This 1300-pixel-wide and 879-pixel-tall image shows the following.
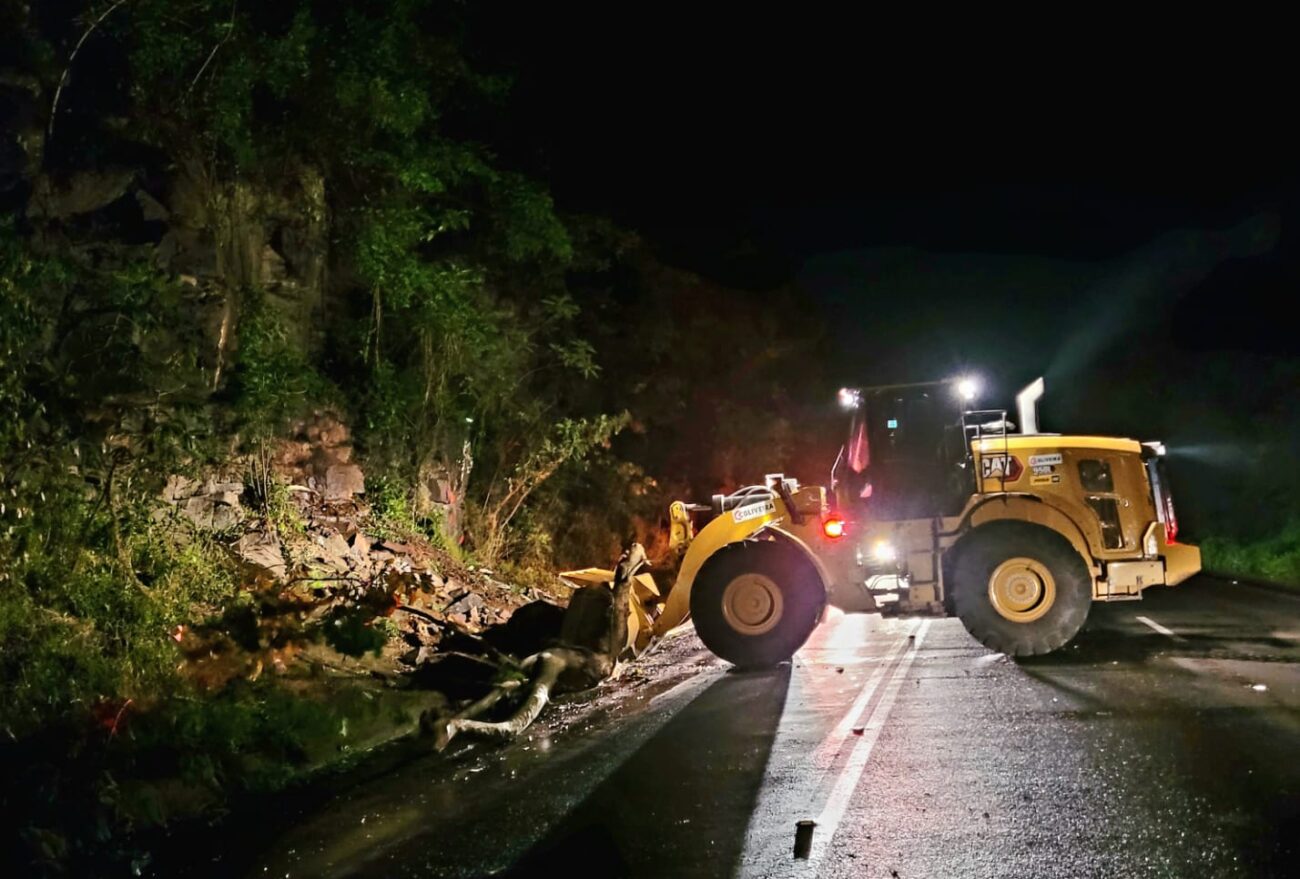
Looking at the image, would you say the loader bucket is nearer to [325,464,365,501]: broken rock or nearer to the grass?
[325,464,365,501]: broken rock

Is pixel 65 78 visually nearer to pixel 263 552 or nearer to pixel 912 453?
pixel 263 552

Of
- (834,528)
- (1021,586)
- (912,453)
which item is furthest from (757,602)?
(1021,586)

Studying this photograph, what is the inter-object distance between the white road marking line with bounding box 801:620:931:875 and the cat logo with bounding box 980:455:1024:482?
226 centimetres

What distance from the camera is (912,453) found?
10.8 metres

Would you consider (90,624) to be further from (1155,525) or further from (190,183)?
(1155,525)

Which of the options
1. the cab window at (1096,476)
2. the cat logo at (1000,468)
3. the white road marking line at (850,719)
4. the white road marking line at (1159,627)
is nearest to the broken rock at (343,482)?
the white road marking line at (850,719)

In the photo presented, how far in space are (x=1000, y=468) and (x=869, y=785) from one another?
17.3 ft

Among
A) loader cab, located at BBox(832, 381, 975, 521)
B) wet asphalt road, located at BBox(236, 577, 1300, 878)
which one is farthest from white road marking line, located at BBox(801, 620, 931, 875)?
→ loader cab, located at BBox(832, 381, 975, 521)

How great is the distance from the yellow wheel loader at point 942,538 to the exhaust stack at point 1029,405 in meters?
1.34

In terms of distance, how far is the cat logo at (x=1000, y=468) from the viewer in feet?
35.2

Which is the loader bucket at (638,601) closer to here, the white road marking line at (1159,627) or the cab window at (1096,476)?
the cab window at (1096,476)

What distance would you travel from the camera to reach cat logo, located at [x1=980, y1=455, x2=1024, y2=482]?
35.2 feet

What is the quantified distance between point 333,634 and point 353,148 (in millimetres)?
7168

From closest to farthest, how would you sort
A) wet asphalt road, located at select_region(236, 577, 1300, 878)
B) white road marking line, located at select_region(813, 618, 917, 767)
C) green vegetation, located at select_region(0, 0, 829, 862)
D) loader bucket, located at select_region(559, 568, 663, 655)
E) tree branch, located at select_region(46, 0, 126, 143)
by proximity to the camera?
wet asphalt road, located at select_region(236, 577, 1300, 878) → white road marking line, located at select_region(813, 618, 917, 767) → green vegetation, located at select_region(0, 0, 829, 862) → loader bucket, located at select_region(559, 568, 663, 655) → tree branch, located at select_region(46, 0, 126, 143)
